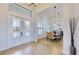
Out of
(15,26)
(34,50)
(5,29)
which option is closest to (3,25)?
(5,29)

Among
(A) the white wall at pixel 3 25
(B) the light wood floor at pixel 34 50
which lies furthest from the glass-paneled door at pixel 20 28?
(B) the light wood floor at pixel 34 50

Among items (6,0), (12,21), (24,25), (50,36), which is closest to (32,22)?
(24,25)

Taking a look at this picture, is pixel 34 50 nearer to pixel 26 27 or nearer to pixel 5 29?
pixel 5 29

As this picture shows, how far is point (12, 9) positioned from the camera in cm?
700

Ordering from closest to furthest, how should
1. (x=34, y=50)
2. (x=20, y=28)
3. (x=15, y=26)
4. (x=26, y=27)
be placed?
1. (x=34, y=50)
2. (x=15, y=26)
3. (x=20, y=28)
4. (x=26, y=27)

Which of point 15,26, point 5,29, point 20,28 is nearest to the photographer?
point 5,29

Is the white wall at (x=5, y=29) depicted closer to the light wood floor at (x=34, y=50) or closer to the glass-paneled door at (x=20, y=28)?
the light wood floor at (x=34, y=50)

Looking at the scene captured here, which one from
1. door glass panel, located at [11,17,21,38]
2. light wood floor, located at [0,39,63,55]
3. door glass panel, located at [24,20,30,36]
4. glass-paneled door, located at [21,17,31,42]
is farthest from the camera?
door glass panel, located at [24,20,30,36]

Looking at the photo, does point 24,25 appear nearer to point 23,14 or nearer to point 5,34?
point 23,14

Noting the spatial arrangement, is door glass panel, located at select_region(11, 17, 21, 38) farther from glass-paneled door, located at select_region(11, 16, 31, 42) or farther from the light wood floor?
the light wood floor

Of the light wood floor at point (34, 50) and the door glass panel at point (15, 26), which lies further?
the door glass panel at point (15, 26)

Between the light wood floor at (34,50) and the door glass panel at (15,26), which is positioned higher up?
the door glass panel at (15,26)

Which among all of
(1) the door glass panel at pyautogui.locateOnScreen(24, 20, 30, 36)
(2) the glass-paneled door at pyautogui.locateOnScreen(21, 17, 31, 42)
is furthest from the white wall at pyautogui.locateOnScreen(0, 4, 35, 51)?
(1) the door glass panel at pyautogui.locateOnScreen(24, 20, 30, 36)

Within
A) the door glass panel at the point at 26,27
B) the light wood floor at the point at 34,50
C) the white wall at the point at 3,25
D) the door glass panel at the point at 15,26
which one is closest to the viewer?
the light wood floor at the point at 34,50
